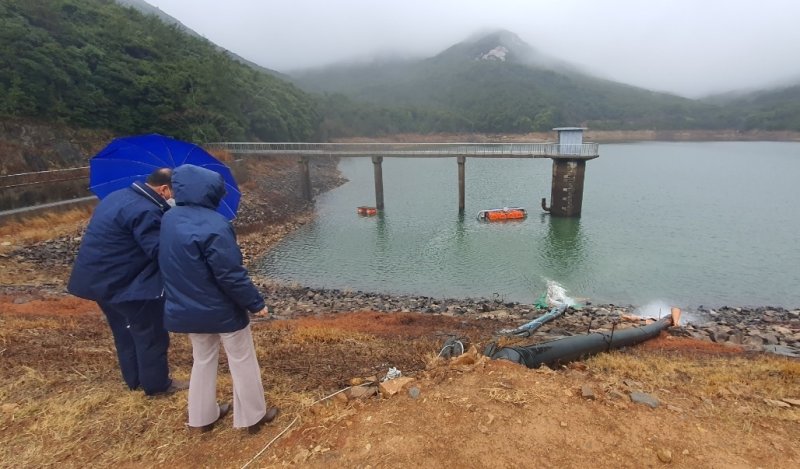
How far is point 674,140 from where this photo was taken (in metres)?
106

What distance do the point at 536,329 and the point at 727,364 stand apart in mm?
3451

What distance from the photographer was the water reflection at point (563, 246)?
59.8ft

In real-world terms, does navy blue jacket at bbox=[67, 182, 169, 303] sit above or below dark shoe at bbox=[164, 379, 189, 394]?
above

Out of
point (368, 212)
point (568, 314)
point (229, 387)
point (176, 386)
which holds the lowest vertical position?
point (368, 212)

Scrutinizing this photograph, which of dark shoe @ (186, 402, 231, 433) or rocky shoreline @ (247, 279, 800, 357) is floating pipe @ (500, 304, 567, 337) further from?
dark shoe @ (186, 402, 231, 433)

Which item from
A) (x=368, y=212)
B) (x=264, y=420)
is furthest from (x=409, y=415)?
(x=368, y=212)

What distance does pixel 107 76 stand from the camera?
28391mm

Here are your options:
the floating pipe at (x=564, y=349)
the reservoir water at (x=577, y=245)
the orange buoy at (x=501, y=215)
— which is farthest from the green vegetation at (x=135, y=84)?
the floating pipe at (x=564, y=349)

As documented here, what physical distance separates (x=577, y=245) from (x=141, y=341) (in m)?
21.0

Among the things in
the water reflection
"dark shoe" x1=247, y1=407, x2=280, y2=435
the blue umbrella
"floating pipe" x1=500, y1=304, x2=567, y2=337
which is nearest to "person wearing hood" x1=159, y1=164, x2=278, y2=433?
"dark shoe" x1=247, y1=407, x2=280, y2=435

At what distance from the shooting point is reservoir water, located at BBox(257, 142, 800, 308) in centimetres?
1593

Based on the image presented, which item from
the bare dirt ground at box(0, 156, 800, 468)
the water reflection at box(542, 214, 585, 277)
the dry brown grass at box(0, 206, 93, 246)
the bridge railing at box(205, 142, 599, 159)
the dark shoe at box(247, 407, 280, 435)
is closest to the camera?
the bare dirt ground at box(0, 156, 800, 468)

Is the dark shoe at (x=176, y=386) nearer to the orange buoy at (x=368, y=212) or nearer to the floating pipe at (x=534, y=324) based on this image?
the floating pipe at (x=534, y=324)

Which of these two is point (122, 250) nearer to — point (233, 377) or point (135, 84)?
point (233, 377)
